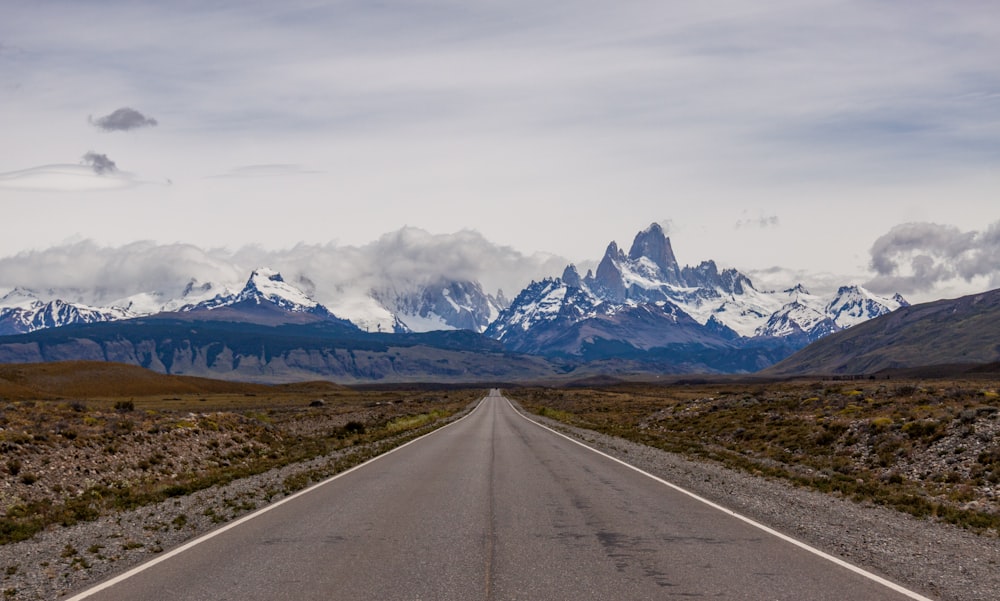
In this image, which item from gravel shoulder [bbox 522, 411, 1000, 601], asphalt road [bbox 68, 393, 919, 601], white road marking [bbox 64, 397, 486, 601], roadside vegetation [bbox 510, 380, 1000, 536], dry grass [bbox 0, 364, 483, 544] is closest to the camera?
asphalt road [bbox 68, 393, 919, 601]

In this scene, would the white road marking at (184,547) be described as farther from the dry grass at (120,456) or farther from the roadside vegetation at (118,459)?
the dry grass at (120,456)

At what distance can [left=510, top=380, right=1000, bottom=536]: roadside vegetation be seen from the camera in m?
21.8

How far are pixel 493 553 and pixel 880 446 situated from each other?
22.3m

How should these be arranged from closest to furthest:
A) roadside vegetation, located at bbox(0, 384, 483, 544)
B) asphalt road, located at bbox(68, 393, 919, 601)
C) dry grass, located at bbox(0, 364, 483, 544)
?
1. asphalt road, located at bbox(68, 393, 919, 601)
2. roadside vegetation, located at bbox(0, 384, 483, 544)
3. dry grass, located at bbox(0, 364, 483, 544)

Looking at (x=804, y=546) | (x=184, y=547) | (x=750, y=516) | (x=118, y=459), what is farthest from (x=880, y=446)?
(x=118, y=459)

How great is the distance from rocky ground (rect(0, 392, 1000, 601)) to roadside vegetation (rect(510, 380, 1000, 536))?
1.56 m

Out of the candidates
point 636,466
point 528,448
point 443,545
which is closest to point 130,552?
point 443,545

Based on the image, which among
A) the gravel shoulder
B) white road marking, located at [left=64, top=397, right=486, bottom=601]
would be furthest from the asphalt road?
the gravel shoulder

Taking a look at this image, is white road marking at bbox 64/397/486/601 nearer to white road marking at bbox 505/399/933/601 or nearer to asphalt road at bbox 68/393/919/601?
asphalt road at bbox 68/393/919/601

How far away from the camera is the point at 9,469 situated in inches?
907

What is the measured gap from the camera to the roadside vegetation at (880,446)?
858 inches

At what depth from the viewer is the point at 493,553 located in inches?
540

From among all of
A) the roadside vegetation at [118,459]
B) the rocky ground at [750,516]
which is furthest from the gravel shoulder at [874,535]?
the roadside vegetation at [118,459]

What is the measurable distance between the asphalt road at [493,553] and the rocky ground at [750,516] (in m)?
0.83
